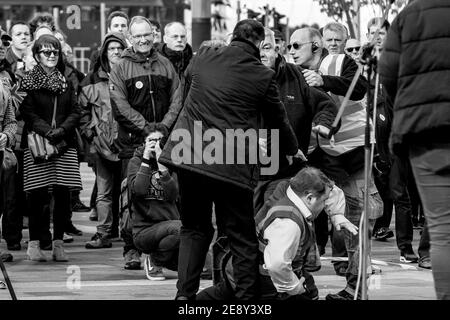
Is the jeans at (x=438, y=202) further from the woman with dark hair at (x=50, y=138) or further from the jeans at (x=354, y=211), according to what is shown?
the woman with dark hair at (x=50, y=138)

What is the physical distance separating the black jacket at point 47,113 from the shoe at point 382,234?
3329 millimetres

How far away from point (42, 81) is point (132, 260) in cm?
190

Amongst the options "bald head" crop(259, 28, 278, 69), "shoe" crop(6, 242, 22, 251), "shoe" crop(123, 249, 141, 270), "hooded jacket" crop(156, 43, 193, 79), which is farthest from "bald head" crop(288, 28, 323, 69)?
"shoe" crop(6, 242, 22, 251)

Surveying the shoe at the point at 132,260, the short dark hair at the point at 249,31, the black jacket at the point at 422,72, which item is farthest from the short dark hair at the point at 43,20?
the black jacket at the point at 422,72

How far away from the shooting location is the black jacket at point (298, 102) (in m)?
9.59

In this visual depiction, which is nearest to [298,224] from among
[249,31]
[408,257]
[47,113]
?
[249,31]

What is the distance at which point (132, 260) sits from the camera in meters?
10.8

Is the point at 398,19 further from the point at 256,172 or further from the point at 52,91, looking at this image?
the point at 52,91

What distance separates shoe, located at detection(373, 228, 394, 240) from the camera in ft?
43.1

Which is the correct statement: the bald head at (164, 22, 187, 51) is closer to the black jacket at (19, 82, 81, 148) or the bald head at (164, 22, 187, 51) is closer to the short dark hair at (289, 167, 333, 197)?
the black jacket at (19, 82, 81, 148)

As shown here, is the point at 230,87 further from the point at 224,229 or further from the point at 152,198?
the point at 152,198
